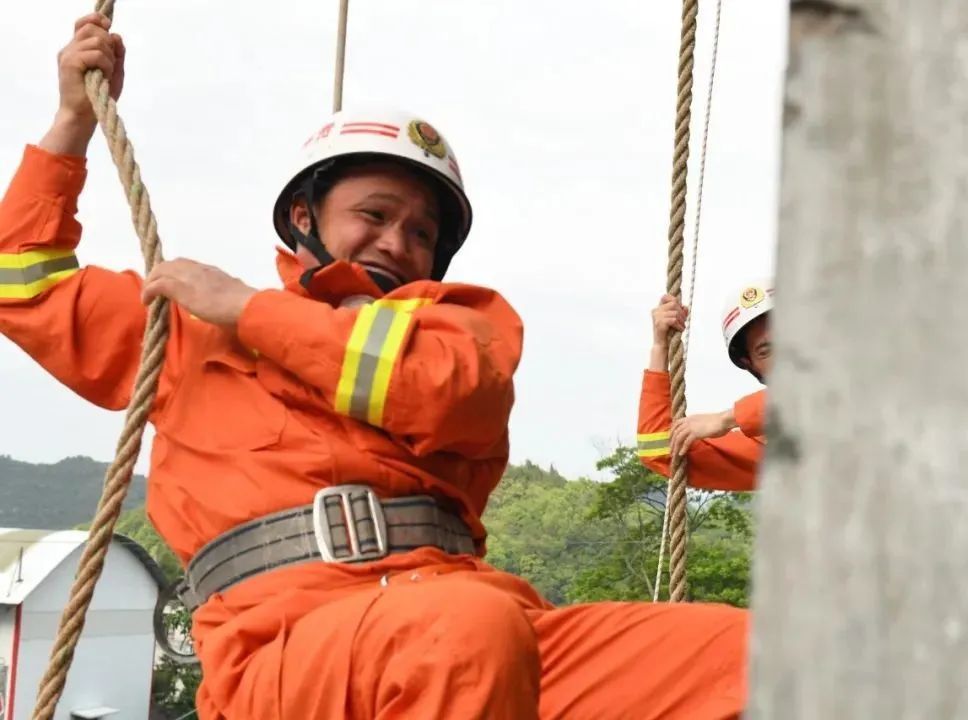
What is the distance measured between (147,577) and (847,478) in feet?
69.9

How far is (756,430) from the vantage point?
3.28 m

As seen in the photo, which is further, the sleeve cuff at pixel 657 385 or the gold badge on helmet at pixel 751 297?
the gold badge on helmet at pixel 751 297

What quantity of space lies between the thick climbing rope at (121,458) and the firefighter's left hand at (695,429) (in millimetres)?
1768

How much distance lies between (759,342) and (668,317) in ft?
2.15

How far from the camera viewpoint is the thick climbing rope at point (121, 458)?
5.98 feet

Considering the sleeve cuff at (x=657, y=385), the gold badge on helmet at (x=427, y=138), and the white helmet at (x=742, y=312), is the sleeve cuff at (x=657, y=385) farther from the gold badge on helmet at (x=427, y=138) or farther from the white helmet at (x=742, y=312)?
the gold badge on helmet at (x=427, y=138)

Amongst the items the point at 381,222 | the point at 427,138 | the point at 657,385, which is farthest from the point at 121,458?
the point at 657,385

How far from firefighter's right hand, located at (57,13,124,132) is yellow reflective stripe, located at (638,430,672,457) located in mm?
1961

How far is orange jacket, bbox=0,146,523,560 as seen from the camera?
5.59 ft

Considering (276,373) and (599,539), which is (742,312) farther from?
(599,539)

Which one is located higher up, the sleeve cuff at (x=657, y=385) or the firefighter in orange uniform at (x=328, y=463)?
the sleeve cuff at (x=657, y=385)

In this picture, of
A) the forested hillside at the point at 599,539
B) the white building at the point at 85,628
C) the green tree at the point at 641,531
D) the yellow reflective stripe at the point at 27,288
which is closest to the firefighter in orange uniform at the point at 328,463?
the yellow reflective stripe at the point at 27,288

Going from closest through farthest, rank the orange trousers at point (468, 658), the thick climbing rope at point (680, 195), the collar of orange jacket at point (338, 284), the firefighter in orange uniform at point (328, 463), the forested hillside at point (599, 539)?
the orange trousers at point (468, 658), the firefighter in orange uniform at point (328, 463), the collar of orange jacket at point (338, 284), the thick climbing rope at point (680, 195), the forested hillside at point (599, 539)

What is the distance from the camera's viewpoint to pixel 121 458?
188cm
